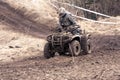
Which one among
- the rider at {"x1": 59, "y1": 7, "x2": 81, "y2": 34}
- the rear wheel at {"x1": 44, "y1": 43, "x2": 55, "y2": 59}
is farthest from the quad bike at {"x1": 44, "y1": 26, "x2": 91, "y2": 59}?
the rider at {"x1": 59, "y1": 7, "x2": 81, "y2": 34}

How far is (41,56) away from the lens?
17.1 metres

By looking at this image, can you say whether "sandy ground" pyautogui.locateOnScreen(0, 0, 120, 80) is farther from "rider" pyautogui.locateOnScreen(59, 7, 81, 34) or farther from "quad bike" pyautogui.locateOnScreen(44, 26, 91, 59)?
"rider" pyautogui.locateOnScreen(59, 7, 81, 34)

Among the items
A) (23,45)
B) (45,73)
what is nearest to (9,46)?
(23,45)

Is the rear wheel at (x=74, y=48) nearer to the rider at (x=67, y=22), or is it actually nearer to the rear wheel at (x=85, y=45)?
the rear wheel at (x=85, y=45)

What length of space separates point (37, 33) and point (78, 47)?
772 centimetres

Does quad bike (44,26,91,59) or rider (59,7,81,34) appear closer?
quad bike (44,26,91,59)

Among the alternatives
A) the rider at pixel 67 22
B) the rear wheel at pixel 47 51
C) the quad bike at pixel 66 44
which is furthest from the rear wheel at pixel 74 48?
the rear wheel at pixel 47 51

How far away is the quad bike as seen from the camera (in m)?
15.5

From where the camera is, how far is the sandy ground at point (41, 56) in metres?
11.7

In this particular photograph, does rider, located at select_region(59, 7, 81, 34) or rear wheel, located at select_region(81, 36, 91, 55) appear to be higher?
rider, located at select_region(59, 7, 81, 34)

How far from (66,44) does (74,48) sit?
0.42 meters

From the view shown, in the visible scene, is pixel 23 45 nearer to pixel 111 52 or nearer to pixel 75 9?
pixel 111 52

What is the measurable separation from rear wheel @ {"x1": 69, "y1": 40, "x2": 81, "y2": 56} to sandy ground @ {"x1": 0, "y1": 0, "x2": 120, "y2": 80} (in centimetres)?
36

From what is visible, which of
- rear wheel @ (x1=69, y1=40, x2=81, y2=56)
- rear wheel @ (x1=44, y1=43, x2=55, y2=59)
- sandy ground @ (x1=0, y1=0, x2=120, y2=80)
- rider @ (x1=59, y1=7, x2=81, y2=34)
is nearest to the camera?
sandy ground @ (x1=0, y1=0, x2=120, y2=80)
